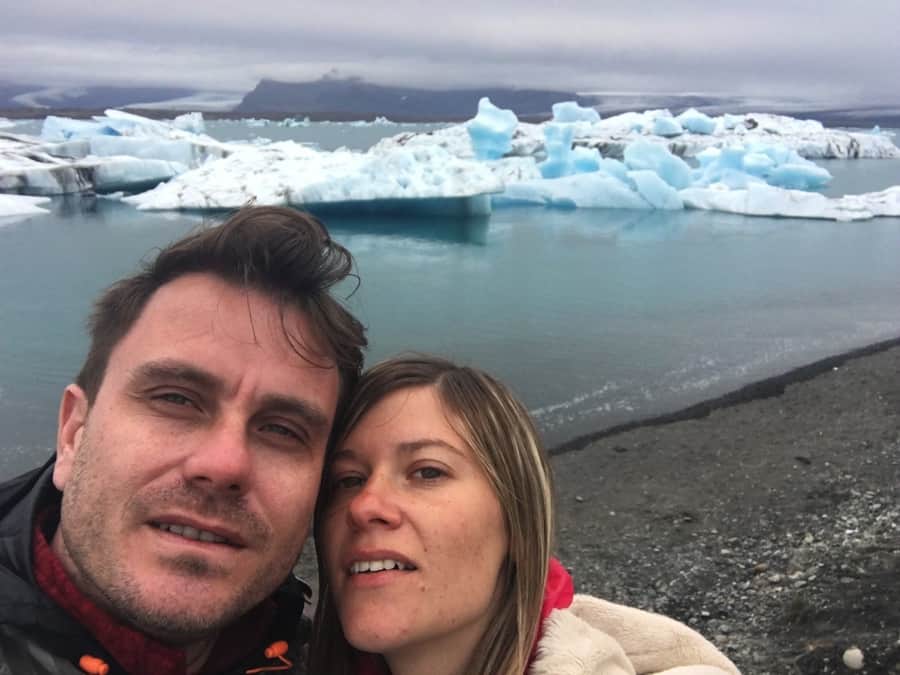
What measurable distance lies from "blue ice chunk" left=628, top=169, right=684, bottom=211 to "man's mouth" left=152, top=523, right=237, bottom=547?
2068 centimetres

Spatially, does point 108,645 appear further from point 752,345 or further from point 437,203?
point 437,203

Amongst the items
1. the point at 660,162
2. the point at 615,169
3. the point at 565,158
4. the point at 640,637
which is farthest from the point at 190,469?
the point at 565,158

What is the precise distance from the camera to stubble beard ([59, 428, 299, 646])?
43.3 inches

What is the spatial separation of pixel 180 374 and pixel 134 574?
0.95ft

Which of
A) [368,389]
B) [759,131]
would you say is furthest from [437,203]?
[759,131]

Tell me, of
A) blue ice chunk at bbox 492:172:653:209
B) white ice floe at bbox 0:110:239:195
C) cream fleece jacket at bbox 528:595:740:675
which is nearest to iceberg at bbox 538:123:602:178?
blue ice chunk at bbox 492:172:653:209

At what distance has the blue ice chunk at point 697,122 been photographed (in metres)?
40.6

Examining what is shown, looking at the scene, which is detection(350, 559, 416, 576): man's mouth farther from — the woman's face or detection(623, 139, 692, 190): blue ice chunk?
detection(623, 139, 692, 190): blue ice chunk

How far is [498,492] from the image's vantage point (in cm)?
130

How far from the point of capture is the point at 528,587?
4.23 feet

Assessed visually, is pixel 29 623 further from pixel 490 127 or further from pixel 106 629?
pixel 490 127

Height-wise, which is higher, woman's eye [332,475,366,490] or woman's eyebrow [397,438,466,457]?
woman's eyebrow [397,438,466,457]

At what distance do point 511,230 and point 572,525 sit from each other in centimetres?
1256

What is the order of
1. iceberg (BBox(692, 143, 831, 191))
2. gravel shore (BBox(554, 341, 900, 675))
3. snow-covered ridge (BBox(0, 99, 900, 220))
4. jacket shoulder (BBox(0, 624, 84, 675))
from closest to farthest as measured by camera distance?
jacket shoulder (BBox(0, 624, 84, 675))
gravel shore (BBox(554, 341, 900, 675))
snow-covered ridge (BBox(0, 99, 900, 220))
iceberg (BBox(692, 143, 831, 191))
